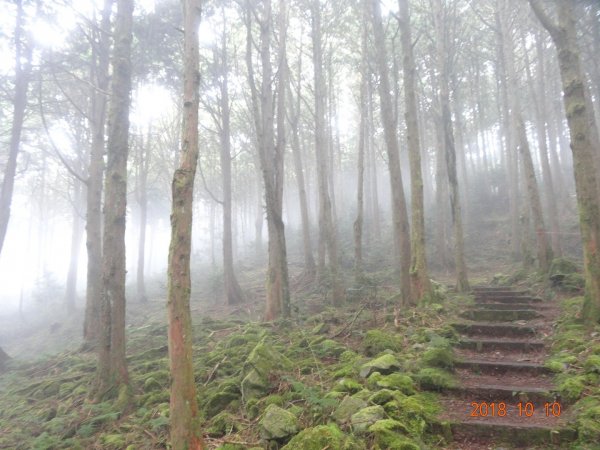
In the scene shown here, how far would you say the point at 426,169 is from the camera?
28250 millimetres

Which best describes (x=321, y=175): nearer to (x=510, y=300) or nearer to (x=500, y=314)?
(x=510, y=300)

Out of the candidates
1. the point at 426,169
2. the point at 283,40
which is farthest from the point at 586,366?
the point at 426,169

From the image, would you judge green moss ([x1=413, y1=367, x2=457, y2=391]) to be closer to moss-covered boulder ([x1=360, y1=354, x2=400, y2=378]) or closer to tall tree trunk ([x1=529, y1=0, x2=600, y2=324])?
moss-covered boulder ([x1=360, y1=354, x2=400, y2=378])

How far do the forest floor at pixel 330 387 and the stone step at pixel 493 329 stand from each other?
0.19 m

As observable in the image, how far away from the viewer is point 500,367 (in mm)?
5270

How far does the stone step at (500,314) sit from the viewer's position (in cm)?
738

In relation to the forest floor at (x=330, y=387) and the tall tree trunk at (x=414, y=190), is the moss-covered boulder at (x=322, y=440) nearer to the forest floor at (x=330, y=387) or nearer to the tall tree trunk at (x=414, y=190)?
the forest floor at (x=330, y=387)

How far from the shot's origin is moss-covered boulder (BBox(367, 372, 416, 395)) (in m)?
4.71

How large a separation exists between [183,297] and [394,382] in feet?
9.00

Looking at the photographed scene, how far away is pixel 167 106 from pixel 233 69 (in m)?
Result: 4.13

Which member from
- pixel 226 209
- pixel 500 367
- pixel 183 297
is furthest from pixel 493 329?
pixel 226 209

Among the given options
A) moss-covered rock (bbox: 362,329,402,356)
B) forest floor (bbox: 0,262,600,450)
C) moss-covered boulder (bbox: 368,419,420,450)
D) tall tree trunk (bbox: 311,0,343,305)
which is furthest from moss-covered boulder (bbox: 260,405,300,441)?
tall tree trunk (bbox: 311,0,343,305)

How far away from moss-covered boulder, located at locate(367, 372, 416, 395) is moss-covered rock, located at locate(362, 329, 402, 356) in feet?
3.79

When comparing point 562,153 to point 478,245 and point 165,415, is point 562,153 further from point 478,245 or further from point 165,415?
point 165,415
